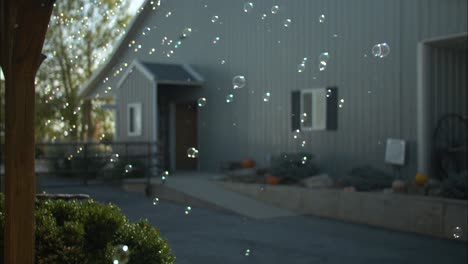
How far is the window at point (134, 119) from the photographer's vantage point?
1743cm

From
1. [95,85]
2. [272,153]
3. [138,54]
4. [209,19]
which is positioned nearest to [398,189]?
[272,153]

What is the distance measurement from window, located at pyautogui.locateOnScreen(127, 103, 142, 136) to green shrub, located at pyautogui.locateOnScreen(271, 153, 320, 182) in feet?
17.7

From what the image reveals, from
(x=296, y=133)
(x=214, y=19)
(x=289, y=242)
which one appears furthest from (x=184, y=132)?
(x=289, y=242)

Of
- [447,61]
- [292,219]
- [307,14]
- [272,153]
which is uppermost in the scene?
[307,14]

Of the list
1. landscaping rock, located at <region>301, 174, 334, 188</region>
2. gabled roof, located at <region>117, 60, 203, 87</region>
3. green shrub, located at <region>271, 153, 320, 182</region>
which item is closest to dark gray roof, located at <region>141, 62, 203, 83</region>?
gabled roof, located at <region>117, 60, 203, 87</region>

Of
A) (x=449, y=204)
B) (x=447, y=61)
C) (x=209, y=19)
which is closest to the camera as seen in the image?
(x=449, y=204)

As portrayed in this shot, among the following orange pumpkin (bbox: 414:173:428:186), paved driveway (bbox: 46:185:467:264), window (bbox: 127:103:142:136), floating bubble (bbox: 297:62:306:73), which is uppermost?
floating bubble (bbox: 297:62:306:73)

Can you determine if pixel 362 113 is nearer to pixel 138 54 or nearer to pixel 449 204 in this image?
pixel 449 204

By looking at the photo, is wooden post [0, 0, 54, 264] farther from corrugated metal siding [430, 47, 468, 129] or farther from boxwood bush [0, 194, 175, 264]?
corrugated metal siding [430, 47, 468, 129]

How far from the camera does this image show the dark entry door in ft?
58.6

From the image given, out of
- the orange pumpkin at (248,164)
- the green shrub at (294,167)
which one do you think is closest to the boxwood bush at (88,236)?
the green shrub at (294,167)

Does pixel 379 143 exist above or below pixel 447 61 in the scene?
below

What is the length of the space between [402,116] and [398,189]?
200 cm

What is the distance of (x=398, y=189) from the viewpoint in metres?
10.4
